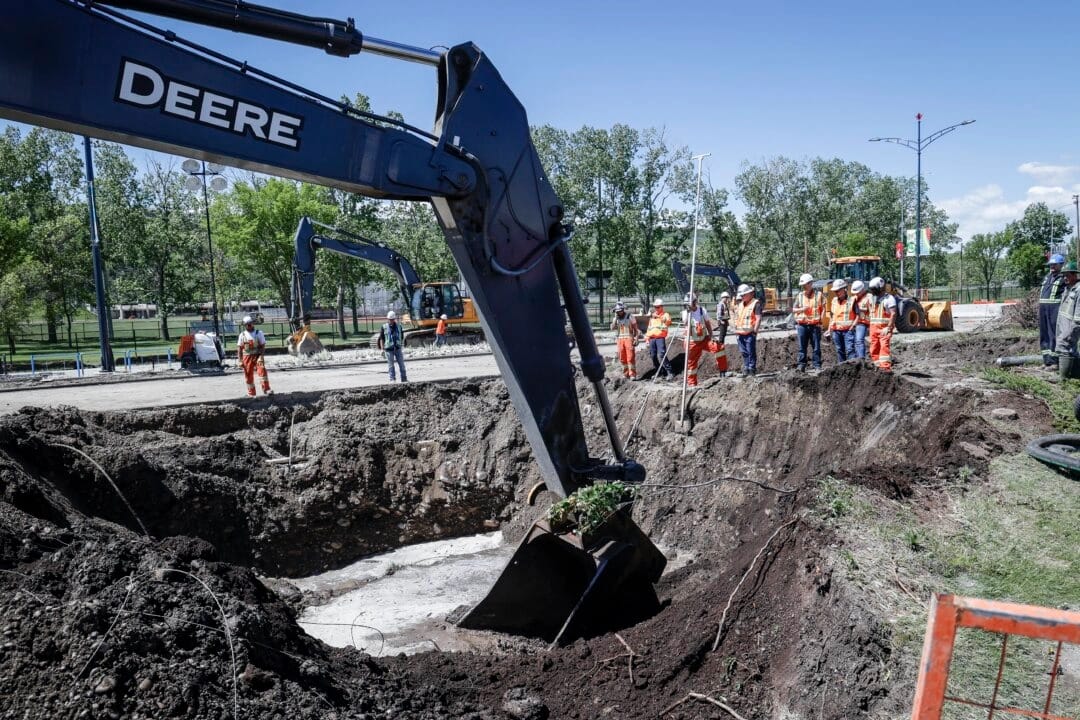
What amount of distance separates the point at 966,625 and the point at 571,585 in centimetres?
400

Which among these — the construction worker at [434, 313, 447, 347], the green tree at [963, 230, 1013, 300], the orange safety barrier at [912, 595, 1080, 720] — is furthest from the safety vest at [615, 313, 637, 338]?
the green tree at [963, 230, 1013, 300]

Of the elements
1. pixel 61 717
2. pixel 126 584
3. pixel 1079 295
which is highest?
pixel 1079 295

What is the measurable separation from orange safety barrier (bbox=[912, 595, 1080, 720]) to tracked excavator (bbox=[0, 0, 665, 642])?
3.49 metres

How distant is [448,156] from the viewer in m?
5.27

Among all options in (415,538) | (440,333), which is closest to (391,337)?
(415,538)

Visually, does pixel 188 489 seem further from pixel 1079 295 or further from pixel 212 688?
pixel 1079 295

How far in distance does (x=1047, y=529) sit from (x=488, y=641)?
419 cm

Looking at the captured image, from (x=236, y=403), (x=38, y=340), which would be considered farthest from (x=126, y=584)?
(x=38, y=340)

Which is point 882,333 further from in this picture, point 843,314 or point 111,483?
point 111,483

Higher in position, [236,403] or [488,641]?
[236,403]

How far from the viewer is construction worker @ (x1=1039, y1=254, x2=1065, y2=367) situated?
1118 centimetres

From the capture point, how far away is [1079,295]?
27.7ft

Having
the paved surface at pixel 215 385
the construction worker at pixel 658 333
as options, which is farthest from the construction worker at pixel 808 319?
the paved surface at pixel 215 385

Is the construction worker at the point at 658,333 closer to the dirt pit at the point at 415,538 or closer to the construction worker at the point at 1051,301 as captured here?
the dirt pit at the point at 415,538
